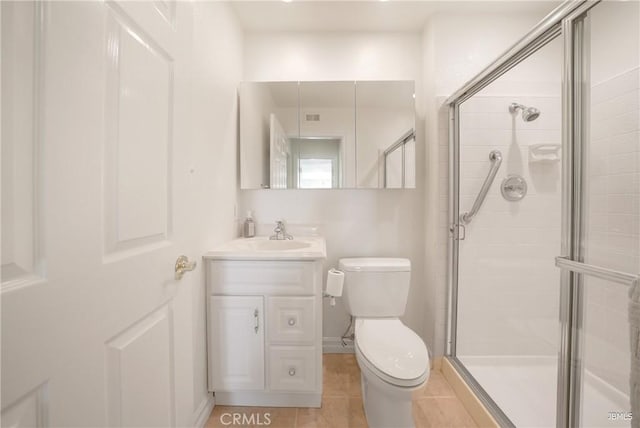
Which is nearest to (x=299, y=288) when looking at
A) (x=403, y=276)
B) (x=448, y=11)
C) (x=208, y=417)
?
(x=403, y=276)

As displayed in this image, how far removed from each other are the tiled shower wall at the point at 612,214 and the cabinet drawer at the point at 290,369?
1.16m

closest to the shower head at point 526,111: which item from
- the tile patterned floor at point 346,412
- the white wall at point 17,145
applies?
the tile patterned floor at point 346,412

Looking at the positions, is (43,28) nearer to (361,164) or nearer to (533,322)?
(361,164)

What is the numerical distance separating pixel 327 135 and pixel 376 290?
1.10 metres

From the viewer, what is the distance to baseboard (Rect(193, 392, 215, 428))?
123cm

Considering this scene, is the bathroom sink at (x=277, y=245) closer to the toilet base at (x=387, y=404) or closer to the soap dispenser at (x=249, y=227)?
the soap dispenser at (x=249, y=227)

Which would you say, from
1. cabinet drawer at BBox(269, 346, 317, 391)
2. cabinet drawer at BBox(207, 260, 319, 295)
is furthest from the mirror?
cabinet drawer at BBox(269, 346, 317, 391)

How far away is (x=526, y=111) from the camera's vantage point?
1573 mm

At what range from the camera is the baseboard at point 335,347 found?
6.24 feet

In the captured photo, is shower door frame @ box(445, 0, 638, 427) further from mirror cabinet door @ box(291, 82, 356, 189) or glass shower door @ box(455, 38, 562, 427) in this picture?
mirror cabinet door @ box(291, 82, 356, 189)

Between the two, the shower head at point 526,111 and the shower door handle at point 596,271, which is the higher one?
the shower head at point 526,111

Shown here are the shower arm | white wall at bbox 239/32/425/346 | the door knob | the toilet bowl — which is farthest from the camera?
white wall at bbox 239/32/425/346

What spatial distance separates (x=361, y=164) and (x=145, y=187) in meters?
1.41

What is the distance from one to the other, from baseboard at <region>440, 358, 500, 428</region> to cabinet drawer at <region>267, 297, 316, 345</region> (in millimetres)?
904
